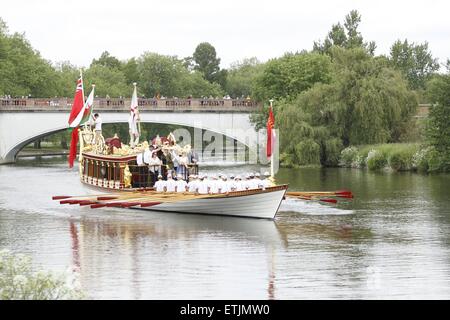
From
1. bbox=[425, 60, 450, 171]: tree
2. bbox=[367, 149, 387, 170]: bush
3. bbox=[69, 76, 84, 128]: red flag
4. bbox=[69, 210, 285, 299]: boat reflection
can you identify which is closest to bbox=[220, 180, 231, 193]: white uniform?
bbox=[69, 210, 285, 299]: boat reflection

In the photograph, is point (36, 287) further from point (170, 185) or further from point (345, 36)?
point (345, 36)

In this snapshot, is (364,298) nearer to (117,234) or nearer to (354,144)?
(117,234)

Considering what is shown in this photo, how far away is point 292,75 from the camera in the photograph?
8856cm

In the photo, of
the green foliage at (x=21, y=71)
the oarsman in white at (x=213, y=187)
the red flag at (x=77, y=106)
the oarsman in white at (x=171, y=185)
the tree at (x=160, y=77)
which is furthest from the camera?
the tree at (x=160, y=77)

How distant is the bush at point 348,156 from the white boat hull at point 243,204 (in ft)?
108

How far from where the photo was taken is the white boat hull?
41.2m

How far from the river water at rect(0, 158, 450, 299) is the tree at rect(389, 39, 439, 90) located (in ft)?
252

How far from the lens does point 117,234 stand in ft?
129

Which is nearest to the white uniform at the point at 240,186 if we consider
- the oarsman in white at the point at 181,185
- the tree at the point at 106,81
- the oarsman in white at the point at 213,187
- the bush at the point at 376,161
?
the oarsman in white at the point at 213,187

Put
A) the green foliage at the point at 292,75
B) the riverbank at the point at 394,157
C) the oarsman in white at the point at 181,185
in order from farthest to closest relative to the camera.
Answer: the green foliage at the point at 292,75, the riverbank at the point at 394,157, the oarsman in white at the point at 181,185

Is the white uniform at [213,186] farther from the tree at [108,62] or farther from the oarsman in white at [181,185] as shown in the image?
the tree at [108,62]

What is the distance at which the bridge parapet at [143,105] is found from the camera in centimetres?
8975
